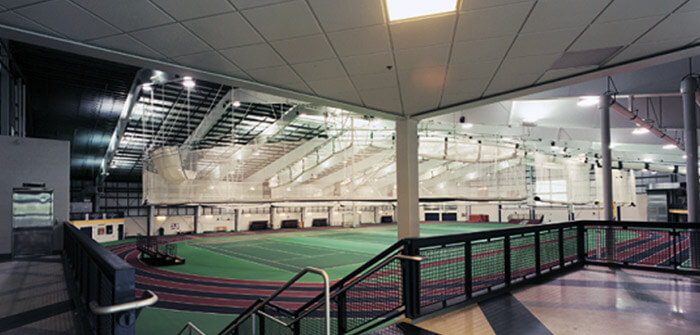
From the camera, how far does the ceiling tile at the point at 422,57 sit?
4.25m

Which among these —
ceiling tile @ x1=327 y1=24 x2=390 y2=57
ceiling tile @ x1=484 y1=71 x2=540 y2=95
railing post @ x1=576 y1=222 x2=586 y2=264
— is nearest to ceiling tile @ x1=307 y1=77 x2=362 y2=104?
ceiling tile @ x1=327 y1=24 x2=390 y2=57

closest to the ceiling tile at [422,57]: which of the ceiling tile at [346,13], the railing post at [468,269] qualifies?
the ceiling tile at [346,13]

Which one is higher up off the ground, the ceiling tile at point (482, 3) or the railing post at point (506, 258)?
the ceiling tile at point (482, 3)

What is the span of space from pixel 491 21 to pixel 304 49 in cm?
197

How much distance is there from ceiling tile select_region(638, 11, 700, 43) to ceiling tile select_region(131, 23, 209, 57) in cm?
461

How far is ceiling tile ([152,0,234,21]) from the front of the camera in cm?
317

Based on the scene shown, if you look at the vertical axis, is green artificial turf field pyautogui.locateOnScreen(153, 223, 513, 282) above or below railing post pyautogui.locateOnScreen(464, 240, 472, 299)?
below

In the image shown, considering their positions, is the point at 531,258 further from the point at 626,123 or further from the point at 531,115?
the point at 626,123

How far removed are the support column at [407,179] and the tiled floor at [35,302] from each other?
207 inches

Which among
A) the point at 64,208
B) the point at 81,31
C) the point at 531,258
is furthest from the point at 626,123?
the point at 64,208

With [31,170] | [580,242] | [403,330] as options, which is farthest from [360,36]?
[31,170]

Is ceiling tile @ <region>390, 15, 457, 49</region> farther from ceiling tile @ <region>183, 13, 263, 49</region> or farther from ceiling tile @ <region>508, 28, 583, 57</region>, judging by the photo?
ceiling tile @ <region>183, 13, 263, 49</region>

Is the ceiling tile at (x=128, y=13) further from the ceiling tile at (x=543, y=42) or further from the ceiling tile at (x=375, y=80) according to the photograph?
the ceiling tile at (x=543, y=42)

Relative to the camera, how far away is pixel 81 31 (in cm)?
372
